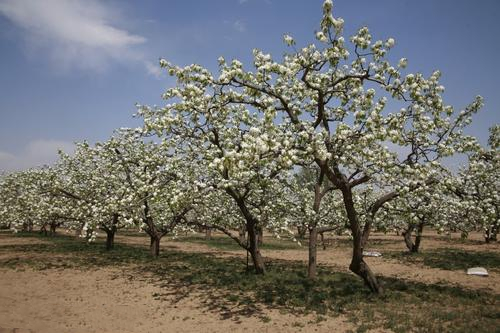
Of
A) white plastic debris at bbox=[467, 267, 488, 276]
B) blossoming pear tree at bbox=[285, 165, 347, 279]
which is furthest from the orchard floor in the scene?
blossoming pear tree at bbox=[285, 165, 347, 279]

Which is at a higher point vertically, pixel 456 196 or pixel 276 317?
pixel 456 196

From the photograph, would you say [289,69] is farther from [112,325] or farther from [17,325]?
[17,325]

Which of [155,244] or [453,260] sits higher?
[155,244]

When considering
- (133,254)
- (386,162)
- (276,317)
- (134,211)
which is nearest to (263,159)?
(386,162)

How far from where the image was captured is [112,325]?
14.7 meters

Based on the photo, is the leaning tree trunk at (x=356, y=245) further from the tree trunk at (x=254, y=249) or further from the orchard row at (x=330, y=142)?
the tree trunk at (x=254, y=249)

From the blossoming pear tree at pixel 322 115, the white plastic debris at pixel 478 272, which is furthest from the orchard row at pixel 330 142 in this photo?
the white plastic debris at pixel 478 272

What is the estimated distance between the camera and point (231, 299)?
1770 cm

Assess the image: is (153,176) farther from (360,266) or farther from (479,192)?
(479,192)

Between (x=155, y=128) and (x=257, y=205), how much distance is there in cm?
895

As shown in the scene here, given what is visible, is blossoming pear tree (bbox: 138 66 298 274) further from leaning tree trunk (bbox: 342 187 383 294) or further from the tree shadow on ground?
the tree shadow on ground

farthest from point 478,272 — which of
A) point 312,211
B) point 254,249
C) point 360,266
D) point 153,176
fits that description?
point 153,176

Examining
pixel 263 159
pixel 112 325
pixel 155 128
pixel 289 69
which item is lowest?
pixel 112 325

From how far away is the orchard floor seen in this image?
1414 centimetres
